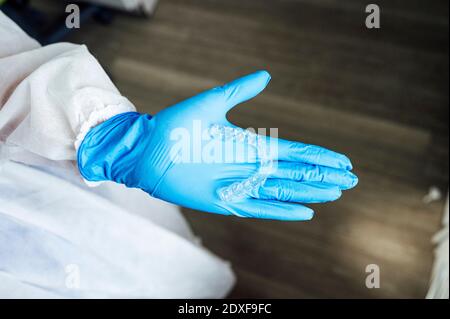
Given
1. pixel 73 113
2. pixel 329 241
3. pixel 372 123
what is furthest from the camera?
pixel 372 123

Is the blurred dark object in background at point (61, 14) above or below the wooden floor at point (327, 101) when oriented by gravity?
above

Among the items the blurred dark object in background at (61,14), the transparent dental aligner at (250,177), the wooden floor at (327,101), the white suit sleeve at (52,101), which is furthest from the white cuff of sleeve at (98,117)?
the blurred dark object in background at (61,14)

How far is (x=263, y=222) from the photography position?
172 centimetres

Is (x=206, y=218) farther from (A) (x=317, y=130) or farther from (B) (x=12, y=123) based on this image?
(B) (x=12, y=123)

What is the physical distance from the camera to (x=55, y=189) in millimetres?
949

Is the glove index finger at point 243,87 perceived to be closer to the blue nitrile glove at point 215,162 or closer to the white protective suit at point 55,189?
the blue nitrile glove at point 215,162

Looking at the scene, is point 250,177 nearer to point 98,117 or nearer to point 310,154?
point 310,154

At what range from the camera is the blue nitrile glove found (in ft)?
2.85

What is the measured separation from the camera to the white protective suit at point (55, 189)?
83cm

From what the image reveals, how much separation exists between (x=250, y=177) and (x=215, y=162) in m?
0.09

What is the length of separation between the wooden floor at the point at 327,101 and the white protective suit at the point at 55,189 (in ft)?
2.46

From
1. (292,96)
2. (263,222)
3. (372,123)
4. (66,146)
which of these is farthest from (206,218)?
(66,146)

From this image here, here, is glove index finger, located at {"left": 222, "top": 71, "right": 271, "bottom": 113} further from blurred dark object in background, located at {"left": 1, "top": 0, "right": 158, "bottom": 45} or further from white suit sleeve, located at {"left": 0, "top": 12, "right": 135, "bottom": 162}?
blurred dark object in background, located at {"left": 1, "top": 0, "right": 158, "bottom": 45}
